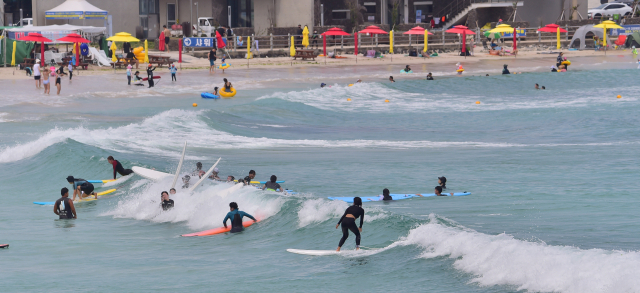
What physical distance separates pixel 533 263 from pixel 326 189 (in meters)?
7.45

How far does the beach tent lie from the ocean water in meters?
12.9

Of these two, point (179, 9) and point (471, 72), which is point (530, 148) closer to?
point (471, 72)

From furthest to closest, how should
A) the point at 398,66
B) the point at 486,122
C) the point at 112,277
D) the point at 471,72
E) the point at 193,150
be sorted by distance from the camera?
1. the point at 398,66
2. the point at 471,72
3. the point at 486,122
4. the point at 193,150
5. the point at 112,277

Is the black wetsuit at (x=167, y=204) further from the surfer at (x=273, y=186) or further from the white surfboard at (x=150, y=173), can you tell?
the white surfboard at (x=150, y=173)

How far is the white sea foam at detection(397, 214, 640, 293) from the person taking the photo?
10.0 metres

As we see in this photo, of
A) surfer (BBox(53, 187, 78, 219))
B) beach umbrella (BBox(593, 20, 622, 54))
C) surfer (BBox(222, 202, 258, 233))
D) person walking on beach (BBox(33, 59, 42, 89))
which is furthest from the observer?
beach umbrella (BBox(593, 20, 622, 54))

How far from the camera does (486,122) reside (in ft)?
98.9

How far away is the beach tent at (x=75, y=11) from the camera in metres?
49.5

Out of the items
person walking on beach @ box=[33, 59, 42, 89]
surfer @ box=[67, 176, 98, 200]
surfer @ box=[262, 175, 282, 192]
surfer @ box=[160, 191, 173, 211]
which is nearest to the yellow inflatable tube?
person walking on beach @ box=[33, 59, 42, 89]

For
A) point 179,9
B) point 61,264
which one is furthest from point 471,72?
point 61,264

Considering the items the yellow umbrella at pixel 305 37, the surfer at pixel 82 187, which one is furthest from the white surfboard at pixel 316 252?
the yellow umbrella at pixel 305 37

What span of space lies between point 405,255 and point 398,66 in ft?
128

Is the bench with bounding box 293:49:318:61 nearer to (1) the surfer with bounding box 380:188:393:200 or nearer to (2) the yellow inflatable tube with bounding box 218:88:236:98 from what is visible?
(2) the yellow inflatable tube with bounding box 218:88:236:98

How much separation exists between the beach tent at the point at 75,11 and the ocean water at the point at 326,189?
12912 millimetres
